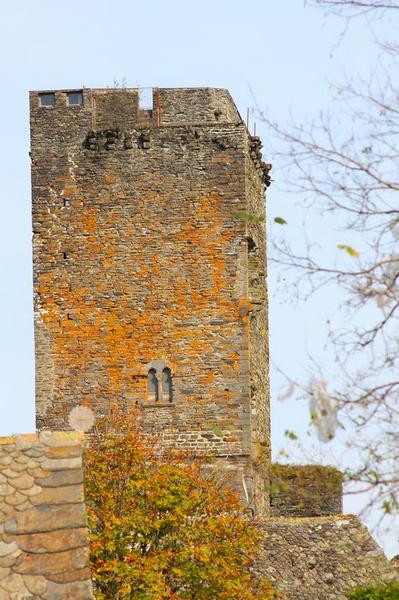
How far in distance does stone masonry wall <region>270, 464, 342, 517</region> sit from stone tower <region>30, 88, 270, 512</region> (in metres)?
0.57

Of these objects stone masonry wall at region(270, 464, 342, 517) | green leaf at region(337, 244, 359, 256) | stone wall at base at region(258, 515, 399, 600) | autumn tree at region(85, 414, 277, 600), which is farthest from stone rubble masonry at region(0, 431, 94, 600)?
stone masonry wall at region(270, 464, 342, 517)

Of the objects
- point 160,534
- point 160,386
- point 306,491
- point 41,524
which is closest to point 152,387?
point 160,386

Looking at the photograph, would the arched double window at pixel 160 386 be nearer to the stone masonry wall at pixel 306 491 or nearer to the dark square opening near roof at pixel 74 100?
the stone masonry wall at pixel 306 491

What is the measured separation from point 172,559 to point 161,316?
869 centimetres

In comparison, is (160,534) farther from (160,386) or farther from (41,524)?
(41,524)

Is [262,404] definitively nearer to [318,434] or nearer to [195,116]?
[195,116]

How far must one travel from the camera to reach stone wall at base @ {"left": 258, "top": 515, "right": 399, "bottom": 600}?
28.4 metres

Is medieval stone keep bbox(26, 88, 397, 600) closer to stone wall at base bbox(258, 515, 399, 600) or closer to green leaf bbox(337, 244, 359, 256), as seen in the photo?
stone wall at base bbox(258, 515, 399, 600)

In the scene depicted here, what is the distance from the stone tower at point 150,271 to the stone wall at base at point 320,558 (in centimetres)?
314

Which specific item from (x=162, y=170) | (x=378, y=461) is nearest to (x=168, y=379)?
(x=162, y=170)

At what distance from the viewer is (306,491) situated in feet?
111

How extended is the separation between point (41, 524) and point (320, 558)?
1713 centimetres

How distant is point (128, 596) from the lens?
2364 cm

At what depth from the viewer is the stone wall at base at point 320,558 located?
2841cm
